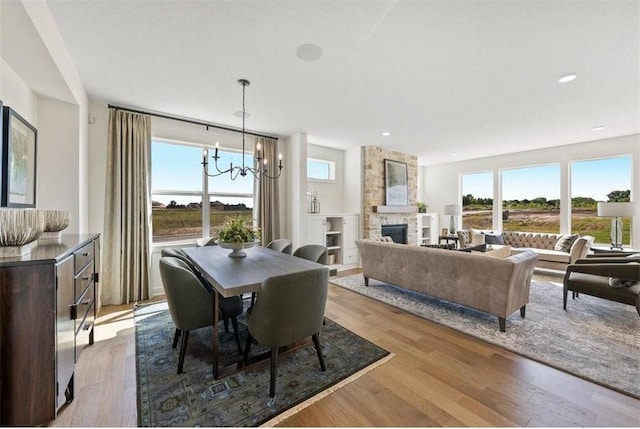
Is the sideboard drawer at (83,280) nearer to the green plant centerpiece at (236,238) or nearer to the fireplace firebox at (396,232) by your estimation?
the green plant centerpiece at (236,238)

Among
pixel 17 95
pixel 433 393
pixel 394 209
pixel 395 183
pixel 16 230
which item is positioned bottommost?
pixel 433 393

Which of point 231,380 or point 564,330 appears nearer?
point 231,380

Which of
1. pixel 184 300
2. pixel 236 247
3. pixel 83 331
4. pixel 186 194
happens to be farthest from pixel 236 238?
pixel 186 194

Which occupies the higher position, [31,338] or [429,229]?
[429,229]

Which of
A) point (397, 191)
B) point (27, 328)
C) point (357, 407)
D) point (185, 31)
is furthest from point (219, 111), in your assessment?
point (397, 191)

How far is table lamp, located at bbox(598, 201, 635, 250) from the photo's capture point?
432 cm

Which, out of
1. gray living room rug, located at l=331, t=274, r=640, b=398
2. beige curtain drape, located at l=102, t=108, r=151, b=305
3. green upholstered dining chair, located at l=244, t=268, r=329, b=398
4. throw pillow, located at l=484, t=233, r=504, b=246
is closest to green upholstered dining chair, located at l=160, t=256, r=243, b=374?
green upholstered dining chair, located at l=244, t=268, r=329, b=398

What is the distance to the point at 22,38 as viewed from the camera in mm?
1730

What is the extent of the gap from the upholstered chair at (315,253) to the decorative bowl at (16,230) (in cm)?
221

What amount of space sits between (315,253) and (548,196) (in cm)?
607

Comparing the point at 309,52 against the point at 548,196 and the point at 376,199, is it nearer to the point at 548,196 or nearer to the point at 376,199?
the point at 376,199

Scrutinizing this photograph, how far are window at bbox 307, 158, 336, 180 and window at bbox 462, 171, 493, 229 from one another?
13.5ft

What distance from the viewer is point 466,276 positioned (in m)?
2.90

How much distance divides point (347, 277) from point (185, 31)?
4108 mm
